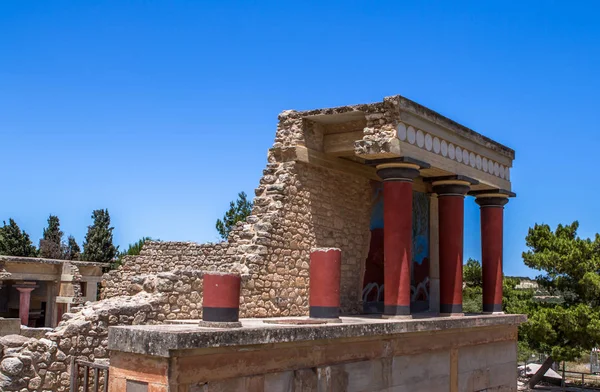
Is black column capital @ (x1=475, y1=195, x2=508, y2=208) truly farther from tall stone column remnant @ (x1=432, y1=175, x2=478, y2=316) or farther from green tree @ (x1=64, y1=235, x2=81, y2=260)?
green tree @ (x1=64, y1=235, x2=81, y2=260)

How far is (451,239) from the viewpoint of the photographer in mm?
12969

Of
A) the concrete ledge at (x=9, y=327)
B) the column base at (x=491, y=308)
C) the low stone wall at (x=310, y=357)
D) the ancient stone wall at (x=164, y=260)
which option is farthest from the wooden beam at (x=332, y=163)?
the concrete ledge at (x=9, y=327)

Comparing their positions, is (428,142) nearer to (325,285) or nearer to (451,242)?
(451,242)

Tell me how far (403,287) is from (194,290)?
3.48 metres

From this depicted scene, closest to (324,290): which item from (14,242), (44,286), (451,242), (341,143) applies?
(341,143)

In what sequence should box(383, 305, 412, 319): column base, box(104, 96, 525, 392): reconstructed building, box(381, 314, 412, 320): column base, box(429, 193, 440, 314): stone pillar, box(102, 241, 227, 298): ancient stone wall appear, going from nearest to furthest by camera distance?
1. box(104, 96, 525, 392): reconstructed building
2. box(381, 314, 412, 320): column base
3. box(383, 305, 412, 319): column base
4. box(102, 241, 227, 298): ancient stone wall
5. box(429, 193, 440, 314): stone pillar

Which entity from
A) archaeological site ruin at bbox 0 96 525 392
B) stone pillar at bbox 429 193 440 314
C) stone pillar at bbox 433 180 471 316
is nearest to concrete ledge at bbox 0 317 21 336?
archaeological site ruin at bbox 0 96 525 392

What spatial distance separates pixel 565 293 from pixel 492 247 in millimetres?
10085

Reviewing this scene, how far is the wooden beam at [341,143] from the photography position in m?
11.7

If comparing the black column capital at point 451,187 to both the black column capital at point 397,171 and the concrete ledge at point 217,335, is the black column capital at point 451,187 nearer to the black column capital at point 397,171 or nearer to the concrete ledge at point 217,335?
the black column capital at point 397,171

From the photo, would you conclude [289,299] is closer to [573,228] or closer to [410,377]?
[410,377]

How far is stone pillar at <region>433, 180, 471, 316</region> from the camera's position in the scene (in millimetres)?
12727

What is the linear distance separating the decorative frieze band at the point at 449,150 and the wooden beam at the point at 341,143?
98cm

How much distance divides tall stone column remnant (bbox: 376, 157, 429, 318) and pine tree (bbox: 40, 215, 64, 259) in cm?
3078
